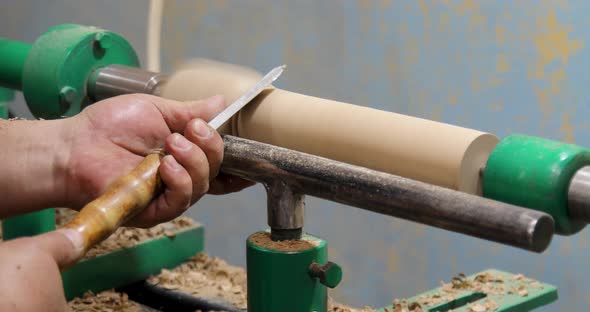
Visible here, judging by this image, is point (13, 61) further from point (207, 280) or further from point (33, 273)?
point (33, 273)

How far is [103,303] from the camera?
1127 millimetres

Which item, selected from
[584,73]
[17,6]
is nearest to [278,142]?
[584,73]

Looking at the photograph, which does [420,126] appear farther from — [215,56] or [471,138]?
[215,56]

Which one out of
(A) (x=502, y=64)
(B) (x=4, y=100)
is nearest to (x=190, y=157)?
(B) (x=4, y=100)

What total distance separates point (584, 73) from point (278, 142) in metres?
0.65

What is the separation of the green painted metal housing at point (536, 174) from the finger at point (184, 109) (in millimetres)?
320

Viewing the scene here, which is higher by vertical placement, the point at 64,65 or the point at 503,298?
the point at 64,65

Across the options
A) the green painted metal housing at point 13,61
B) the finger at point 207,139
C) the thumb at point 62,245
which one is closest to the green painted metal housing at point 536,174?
the finger at point 207,139

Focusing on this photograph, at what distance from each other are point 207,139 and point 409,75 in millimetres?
731

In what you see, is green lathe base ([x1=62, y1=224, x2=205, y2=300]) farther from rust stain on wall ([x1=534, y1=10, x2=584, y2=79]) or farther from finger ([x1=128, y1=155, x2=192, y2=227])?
rust stain on wall ([x1=534, y1=10, x2=584, y2=79])

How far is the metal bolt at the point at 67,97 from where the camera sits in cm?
113

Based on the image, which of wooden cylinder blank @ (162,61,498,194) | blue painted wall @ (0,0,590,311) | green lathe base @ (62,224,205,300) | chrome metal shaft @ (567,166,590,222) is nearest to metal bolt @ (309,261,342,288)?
wooden cylinder blank @ (162,61,498,194)

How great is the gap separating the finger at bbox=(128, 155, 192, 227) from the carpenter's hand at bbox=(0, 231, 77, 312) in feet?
0.61

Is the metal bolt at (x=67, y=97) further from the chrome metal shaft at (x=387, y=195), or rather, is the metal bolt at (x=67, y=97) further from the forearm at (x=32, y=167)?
the chrome metal shaft at (x=387, y=195)
